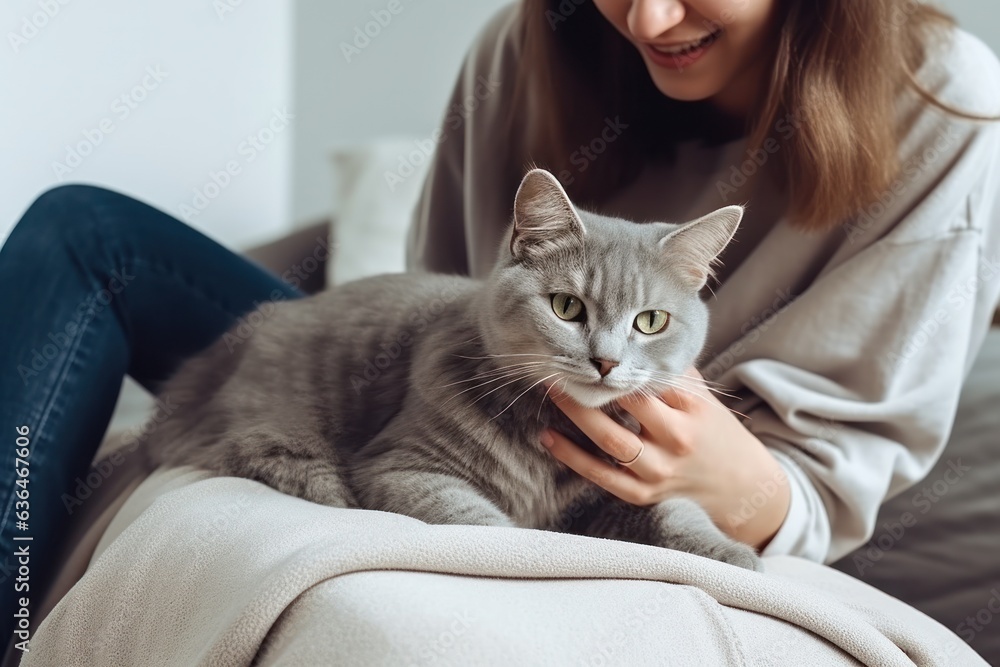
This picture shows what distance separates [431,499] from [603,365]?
251mm

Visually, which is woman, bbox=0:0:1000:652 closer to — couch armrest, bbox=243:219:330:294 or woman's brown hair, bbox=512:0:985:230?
woman's brown hair, bbox=512:0:985:230

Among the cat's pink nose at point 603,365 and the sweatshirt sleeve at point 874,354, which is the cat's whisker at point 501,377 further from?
the sweatshirt sleeve at point 874,354

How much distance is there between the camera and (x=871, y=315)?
124 centimetres

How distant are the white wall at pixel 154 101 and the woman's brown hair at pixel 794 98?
62.9 inches

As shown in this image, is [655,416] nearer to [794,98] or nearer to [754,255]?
[754,255]

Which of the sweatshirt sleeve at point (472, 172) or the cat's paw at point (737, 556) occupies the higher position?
the sweatshirt sleeve at point (472, 172)

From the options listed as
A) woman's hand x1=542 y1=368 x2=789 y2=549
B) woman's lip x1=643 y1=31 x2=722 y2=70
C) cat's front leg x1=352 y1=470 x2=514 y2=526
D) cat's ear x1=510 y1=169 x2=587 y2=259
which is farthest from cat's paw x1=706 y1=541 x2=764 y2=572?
woman's lip x1=643 y1=31 x2=722 y2=70

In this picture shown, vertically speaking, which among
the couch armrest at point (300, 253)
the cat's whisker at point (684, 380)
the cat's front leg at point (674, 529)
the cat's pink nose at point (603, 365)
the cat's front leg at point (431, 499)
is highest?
the cat's pink nose at point (603, 365)

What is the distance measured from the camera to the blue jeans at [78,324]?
1.21 m

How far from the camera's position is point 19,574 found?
117 cm

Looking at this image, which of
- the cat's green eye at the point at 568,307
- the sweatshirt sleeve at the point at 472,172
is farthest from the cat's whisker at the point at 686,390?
the sweatshirt sleeve at the point at 472,172

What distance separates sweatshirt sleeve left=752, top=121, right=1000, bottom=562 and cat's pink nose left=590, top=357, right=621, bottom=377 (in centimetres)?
37

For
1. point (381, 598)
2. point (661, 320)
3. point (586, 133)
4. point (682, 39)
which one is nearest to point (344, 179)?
point (586, 133)

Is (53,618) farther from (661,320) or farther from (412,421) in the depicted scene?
(661,320)
